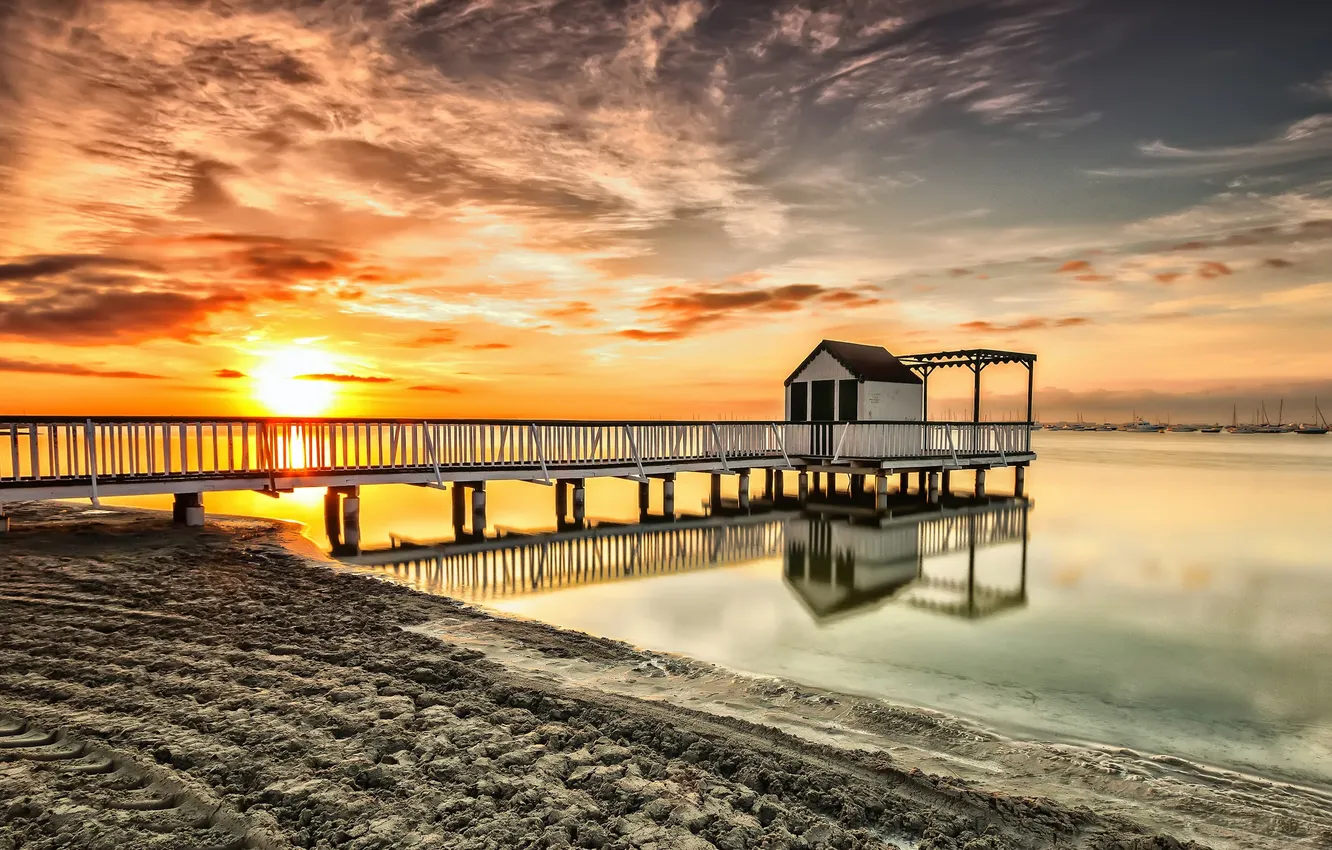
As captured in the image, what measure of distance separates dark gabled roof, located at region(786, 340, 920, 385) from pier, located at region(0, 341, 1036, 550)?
68 millimetres

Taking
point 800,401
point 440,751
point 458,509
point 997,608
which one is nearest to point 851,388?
point 800,401

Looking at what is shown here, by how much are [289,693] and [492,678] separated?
1.46m

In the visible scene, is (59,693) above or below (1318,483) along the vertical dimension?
above

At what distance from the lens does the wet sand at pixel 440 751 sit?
353 centimetres

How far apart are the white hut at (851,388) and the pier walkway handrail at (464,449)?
1.63m

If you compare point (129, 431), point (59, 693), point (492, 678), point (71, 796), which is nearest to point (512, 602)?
point (492, 678)

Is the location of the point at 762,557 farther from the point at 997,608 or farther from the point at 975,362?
the point at 975,362

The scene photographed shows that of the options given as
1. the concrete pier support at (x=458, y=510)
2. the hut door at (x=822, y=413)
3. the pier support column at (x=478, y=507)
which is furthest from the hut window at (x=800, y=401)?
the pier support column at (x=478, y=507)

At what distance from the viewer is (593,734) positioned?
4.67 m

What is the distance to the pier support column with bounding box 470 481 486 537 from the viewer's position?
1620cm

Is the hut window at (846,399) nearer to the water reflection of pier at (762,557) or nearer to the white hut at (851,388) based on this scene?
the white hut at (851,388)

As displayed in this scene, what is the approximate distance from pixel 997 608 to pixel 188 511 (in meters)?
14.7

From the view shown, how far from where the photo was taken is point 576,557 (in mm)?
13234

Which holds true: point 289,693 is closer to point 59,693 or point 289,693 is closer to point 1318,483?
point 59,693
